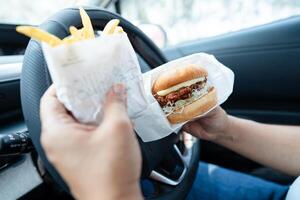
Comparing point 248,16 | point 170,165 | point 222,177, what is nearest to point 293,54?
point 248,16

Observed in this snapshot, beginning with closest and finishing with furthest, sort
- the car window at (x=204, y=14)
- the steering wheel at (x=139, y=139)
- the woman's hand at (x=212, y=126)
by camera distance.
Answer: the steering wheel at (x=139, y=139) → the woman's hand at (x=212, y=126) → the car window at (x=204, y=14)

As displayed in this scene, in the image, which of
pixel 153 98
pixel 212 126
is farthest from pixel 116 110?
pixel 212 126

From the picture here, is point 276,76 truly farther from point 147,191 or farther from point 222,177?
point 147,191

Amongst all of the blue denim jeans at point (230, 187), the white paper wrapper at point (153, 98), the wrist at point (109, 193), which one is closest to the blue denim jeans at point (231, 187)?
the blue denim jeans at point (230, 187)

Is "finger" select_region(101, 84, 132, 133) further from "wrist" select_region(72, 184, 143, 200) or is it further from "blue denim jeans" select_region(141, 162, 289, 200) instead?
"blue denim jeans" select_region(141, 162, 289, 200)

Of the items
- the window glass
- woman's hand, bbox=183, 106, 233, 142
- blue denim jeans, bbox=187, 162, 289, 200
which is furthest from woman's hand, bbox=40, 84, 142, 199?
the window glass

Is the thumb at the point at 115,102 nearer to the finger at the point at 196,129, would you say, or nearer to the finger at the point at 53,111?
the finger at the point at 53,111

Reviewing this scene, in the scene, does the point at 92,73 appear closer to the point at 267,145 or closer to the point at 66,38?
the point at 66,38
